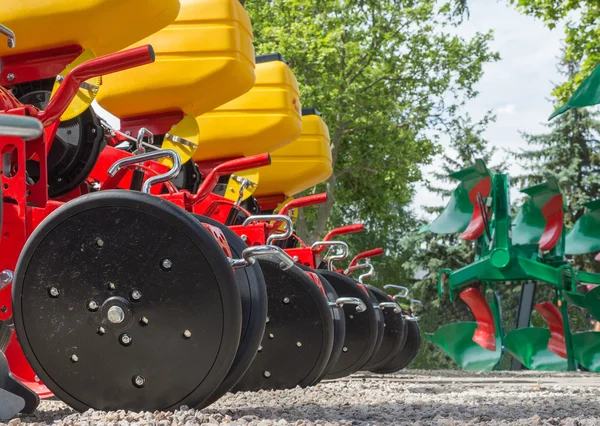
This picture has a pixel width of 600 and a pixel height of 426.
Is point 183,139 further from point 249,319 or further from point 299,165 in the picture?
point 299,165

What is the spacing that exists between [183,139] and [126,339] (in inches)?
125

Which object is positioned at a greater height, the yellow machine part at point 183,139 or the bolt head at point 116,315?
the yellow machine part at point 183,139

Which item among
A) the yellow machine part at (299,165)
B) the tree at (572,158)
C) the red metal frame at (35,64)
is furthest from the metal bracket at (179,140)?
the tree at (572,158)

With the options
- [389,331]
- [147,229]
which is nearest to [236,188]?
[389,331]

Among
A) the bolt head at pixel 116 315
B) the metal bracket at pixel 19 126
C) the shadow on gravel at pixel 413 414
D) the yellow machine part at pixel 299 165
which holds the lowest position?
the shadow on gravel at pixel 413 414

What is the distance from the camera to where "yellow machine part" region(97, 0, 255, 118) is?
5.96 m

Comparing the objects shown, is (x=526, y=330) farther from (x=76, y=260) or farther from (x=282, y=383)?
(x=76, y=260)

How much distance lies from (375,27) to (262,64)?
14455 mm

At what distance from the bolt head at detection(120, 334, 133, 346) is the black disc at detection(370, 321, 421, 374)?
695 cm

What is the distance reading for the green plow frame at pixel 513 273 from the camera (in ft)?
38.7

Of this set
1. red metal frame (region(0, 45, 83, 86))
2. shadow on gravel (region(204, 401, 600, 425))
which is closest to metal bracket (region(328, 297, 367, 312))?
shadow on gravel (region(204, 401, 600, 425))

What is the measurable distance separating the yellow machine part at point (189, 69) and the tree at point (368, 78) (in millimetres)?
13457

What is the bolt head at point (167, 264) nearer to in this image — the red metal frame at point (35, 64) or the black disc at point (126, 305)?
the black disc at point (126, 305)

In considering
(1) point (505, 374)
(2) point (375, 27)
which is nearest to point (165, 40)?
(1) point (505, 374)
